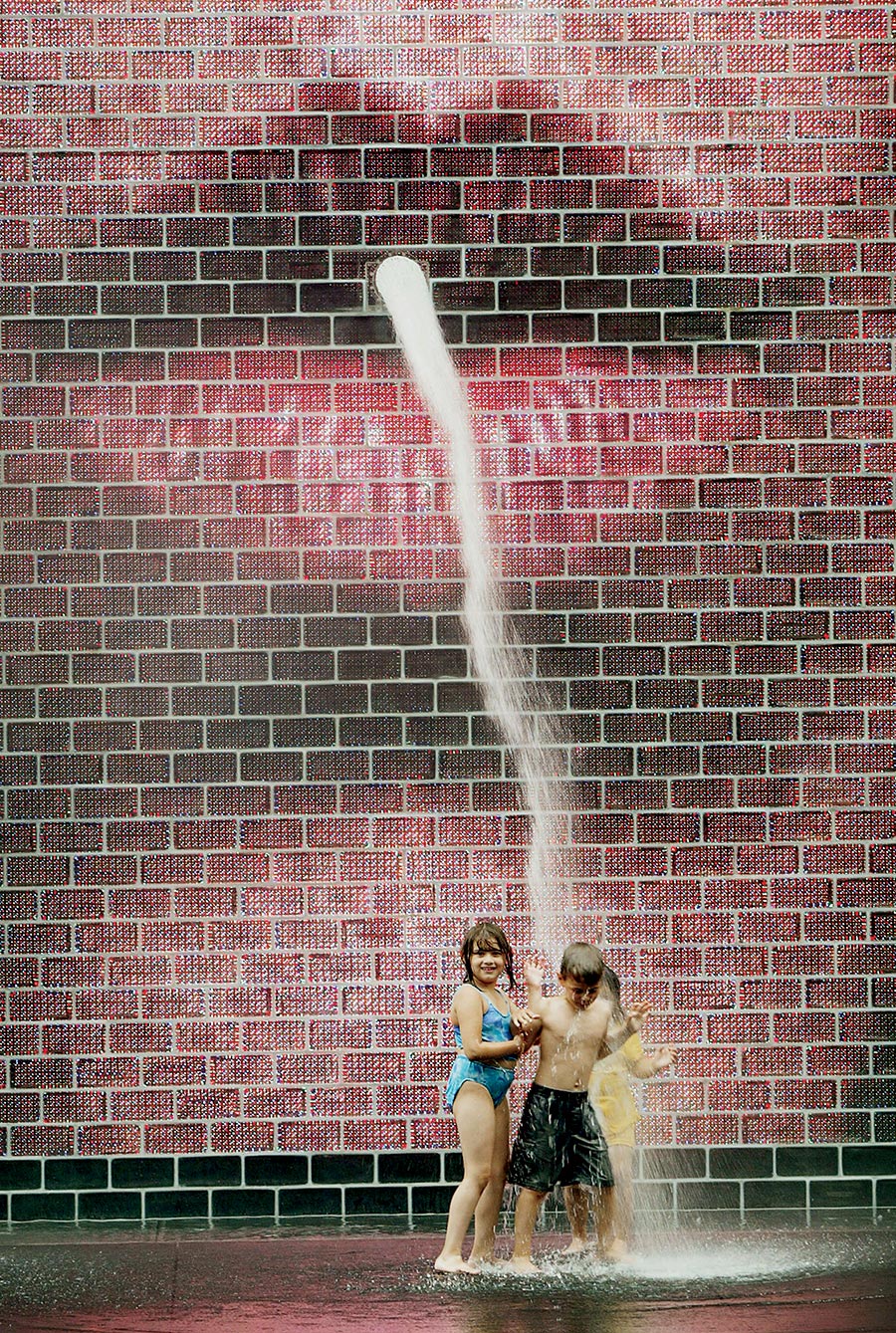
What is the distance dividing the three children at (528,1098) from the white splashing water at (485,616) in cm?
103

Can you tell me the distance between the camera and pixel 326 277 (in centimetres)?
769

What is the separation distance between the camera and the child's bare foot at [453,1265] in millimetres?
6340

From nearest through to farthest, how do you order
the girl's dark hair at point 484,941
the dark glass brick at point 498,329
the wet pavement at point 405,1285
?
1. the wet pavement at point 405,1285
2. the girl's dark hair at point 484,941
3. the dark glass brick at point 498,329

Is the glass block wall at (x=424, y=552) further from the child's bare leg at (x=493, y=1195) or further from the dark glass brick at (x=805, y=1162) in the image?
the child's bare leg at (x=493, y=1195)

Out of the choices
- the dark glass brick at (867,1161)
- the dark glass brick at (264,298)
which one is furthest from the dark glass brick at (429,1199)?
the dark glass brick at (264,298)

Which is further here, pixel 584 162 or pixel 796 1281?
pixel 584 162

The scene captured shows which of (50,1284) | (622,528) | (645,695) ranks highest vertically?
(622,528)

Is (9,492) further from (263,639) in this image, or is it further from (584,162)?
(584,162)

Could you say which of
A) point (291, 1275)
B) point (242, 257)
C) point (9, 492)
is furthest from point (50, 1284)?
point (242, 257)

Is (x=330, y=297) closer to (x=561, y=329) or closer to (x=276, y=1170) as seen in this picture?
(x=561, y=329)

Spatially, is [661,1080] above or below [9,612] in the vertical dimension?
below

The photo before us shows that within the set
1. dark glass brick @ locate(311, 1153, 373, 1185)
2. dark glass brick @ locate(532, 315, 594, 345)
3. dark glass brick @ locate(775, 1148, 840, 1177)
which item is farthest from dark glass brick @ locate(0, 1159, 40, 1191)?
dark glass brick @ locate(532, 315, 594, 345)

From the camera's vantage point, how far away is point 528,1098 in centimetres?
652

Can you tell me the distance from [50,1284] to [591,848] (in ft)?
9.77
